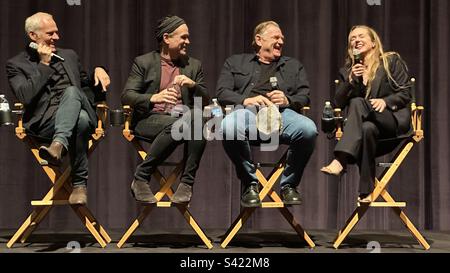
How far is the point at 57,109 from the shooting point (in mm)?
3516

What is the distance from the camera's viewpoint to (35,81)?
Result: 3.49 m

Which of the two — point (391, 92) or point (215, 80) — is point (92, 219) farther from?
point (391, 92)

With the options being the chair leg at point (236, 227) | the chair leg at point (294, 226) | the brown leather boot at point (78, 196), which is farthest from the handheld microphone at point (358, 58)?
the brown leather boot at point (78, 196)

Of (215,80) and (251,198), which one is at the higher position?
(215,80)

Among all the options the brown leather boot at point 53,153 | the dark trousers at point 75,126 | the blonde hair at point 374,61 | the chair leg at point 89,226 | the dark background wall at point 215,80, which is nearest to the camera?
the brown leather boot at point 53,153

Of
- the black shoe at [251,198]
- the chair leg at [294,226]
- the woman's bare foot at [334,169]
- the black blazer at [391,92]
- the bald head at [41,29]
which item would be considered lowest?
the chair leg at [294,226]

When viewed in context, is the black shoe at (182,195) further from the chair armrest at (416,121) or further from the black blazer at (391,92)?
the chair armrest at (416,121)

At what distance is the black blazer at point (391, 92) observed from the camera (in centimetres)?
357

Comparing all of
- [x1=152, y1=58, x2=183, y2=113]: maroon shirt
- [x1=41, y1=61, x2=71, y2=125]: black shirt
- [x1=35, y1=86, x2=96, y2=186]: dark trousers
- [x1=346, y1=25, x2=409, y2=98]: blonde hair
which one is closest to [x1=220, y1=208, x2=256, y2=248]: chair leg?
[x1=152, y1=58, x2=183, y2=113]: maroon shirt

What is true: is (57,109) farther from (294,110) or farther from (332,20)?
(332,20)

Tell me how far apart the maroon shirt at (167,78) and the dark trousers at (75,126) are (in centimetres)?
34

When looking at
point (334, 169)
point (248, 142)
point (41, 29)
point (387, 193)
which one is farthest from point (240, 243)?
point (41, 29)

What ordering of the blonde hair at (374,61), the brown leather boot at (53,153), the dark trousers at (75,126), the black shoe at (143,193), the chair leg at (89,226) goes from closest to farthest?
1. the brown leather boot at (53,153)
2. the dark trousers at (75,126)
3. the black shoe at (143,193)
4. the chair leg at (89,226)
5. the blonde hair at (374,61)

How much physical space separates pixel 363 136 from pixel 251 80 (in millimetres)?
693
